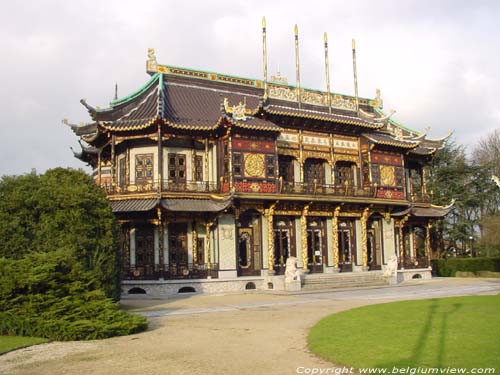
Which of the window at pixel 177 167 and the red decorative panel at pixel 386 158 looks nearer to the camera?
the window at pixel 177 167

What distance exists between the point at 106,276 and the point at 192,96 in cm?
1569

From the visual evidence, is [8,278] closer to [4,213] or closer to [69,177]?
[4,213]

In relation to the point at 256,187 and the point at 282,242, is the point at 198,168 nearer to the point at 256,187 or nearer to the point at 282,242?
the point at 256,187

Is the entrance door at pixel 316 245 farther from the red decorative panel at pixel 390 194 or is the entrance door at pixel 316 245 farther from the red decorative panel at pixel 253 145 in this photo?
the red decorative panel at pixel 253 145

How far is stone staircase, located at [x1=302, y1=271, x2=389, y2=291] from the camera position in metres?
26.3

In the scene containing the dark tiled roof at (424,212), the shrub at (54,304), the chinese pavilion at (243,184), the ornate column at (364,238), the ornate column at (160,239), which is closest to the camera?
the shrub at (54,304)

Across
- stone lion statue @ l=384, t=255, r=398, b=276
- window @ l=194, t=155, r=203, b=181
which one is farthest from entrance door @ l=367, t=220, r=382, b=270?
window @ l=194, t=155, r=203, b=181

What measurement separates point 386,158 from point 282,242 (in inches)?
337

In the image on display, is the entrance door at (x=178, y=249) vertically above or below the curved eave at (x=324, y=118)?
below

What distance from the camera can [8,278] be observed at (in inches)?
486

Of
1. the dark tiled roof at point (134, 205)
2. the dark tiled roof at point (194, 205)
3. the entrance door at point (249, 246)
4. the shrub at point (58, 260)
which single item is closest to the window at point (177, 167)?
the dark tiled roof at point (194, 205)

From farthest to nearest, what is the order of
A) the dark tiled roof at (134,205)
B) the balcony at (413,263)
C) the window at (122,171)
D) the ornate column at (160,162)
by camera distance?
the balcony at (413,263)
the window at (122,171)
the ornate column at (160,162)
the dark tiled roof at (134,205)

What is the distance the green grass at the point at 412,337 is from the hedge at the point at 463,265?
21251 millimetres

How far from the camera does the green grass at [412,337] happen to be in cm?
820
